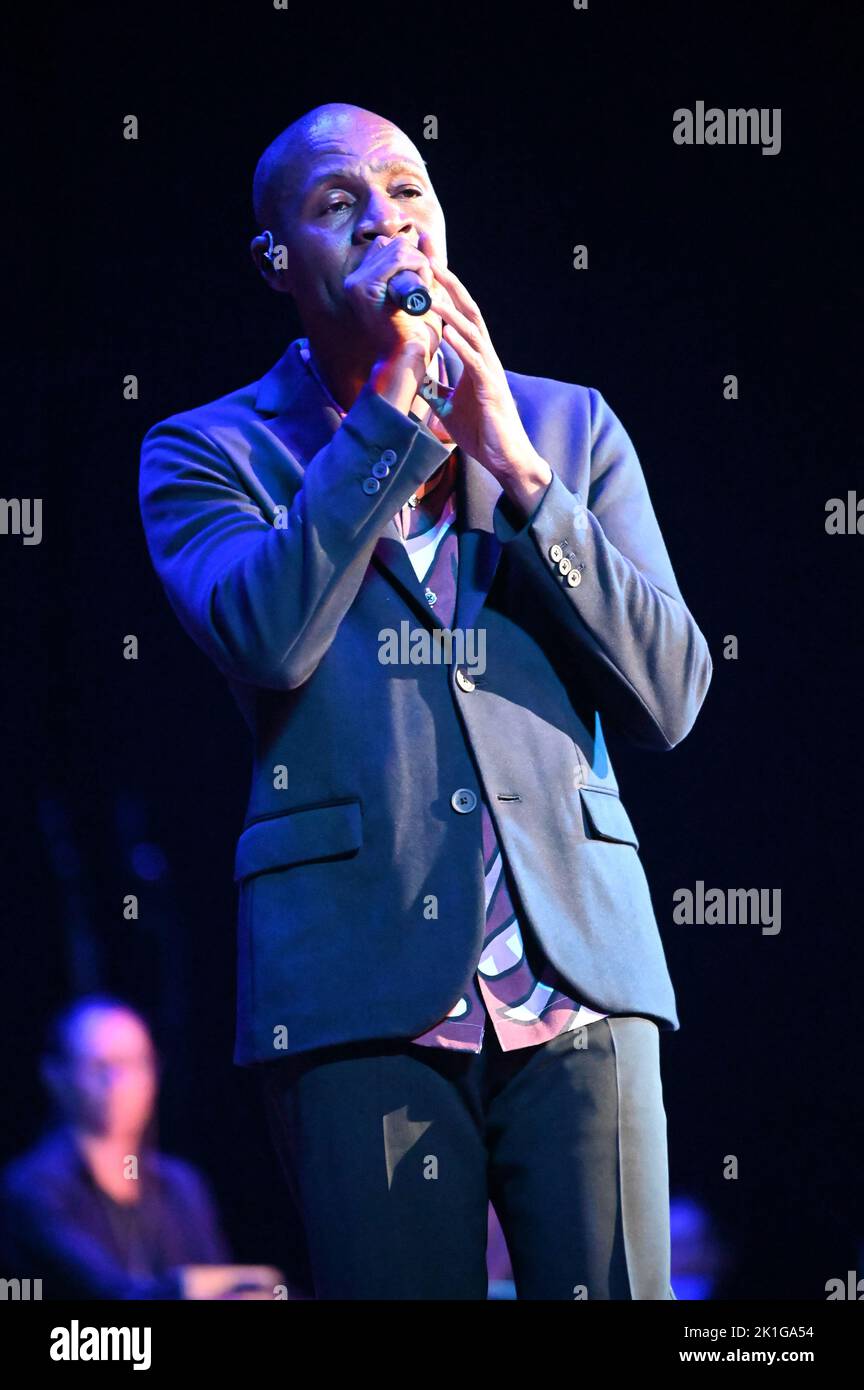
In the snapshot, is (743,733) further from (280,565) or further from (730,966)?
(280,565)

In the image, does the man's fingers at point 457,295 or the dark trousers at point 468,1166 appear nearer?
the dark trousers at point 468,1166

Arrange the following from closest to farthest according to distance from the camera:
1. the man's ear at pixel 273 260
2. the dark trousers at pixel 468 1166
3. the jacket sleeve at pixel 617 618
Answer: the dark trousers at pixel 468 1166
the jacket sleeve at pixel 617 618
the man's ear at pixel 273 260

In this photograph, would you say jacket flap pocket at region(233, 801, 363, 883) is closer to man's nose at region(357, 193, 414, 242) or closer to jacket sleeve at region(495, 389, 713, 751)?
jacket sleeve at region(495, 389, 713, 751)

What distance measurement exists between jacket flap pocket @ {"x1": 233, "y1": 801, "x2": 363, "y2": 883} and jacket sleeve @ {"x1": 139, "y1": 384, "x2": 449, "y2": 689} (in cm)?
13

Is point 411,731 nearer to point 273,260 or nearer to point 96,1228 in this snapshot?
point 273,260

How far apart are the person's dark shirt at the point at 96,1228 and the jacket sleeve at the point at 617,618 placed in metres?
1.18

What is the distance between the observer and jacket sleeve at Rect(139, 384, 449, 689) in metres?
1.92

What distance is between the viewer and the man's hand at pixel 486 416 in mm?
1972

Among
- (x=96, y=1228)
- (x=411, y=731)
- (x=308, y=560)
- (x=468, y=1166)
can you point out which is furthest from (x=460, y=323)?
(x=96, y=1228)

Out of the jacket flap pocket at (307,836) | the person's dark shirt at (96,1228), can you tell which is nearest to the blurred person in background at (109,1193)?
the person's dark shirt at (96,1228)

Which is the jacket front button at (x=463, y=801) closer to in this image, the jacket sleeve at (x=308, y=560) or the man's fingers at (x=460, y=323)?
the jacket sleeve at (x=308, y=560)

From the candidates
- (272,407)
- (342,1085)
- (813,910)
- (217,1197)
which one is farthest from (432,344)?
(217,1197)

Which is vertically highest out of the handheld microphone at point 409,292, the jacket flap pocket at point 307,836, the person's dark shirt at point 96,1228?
the handheld microphone at point 409,292

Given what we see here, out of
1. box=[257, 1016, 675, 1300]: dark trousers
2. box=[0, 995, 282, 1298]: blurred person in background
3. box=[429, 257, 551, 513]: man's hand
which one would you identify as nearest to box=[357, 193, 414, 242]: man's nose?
box=[429, 257, 551, 513]: man's hand
